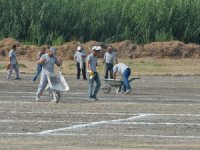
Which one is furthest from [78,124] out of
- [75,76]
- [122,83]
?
[75,76]

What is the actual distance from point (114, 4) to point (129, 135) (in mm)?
42684

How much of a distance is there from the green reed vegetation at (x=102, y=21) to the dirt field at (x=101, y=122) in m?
24.9

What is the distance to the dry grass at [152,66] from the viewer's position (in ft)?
165

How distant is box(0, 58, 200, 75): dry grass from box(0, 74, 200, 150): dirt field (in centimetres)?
1429

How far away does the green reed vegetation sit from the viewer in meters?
60.6

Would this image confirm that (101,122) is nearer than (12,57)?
Yes

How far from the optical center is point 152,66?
5303 cm

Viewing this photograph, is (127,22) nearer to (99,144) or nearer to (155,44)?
(155,44)

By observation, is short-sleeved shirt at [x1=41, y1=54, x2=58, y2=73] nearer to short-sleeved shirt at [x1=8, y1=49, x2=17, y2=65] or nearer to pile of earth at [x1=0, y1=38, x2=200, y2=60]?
short-sleeved shirt at [x1=8, y1=49, x2=17, y2=65]

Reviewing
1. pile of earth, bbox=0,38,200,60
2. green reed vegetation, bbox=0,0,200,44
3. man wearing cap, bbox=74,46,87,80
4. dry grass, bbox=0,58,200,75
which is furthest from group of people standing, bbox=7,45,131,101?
green reed vegetation, bbox=0,0,200,44

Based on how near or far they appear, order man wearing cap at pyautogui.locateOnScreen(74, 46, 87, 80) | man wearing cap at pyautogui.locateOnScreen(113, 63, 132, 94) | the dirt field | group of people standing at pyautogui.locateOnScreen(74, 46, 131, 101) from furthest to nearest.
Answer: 1. man wearing cap at pyautogui.locateOnScreen(74, 46, 87, 80)
2. man wearing cap at pyautogui.locateOnScreen(113, 63, 132, 94)
3. group of people standing at pyautogui.locateOnScreen(74, 46, 131, 101)
4. the dirt field

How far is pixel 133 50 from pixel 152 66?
4.45 meters

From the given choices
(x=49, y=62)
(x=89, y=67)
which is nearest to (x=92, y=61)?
(x=89, y=67)

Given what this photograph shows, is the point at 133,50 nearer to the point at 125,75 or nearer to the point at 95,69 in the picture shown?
the point at 125,75
